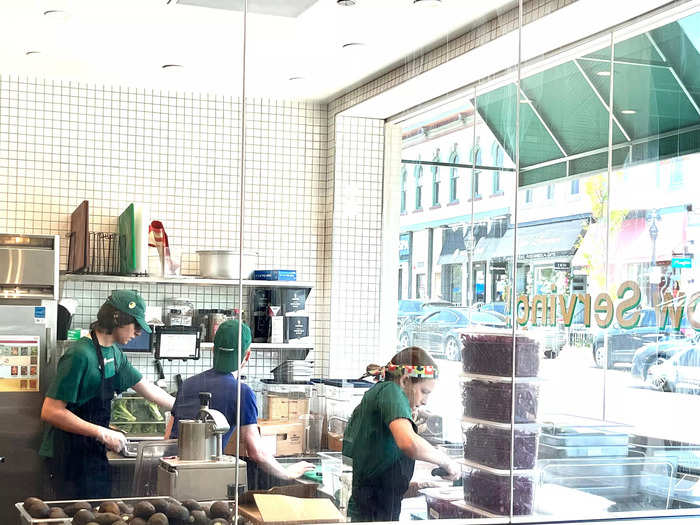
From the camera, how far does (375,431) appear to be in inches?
128

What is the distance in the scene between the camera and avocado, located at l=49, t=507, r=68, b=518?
2.83 m

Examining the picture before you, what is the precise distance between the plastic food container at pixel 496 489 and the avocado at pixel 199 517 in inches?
38.5

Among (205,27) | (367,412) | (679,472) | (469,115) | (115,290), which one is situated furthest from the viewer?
(679,472)

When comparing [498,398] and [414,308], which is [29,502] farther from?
[498,398]

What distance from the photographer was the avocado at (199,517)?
3010 millimetres

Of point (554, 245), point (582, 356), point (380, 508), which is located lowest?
point (380, 508)

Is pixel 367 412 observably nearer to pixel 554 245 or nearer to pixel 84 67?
pixel 554 245

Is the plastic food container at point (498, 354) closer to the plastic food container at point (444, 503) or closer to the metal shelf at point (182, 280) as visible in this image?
the plastic food container at point (444, 503)

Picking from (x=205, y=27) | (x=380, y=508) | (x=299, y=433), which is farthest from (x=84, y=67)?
(x=380, y=508)

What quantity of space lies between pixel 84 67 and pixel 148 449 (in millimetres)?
1168

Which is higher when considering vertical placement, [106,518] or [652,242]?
[652,242]

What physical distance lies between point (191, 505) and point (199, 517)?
0.05 metres

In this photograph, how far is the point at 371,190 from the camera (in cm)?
313

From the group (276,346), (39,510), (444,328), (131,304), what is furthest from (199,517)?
(444,328)
